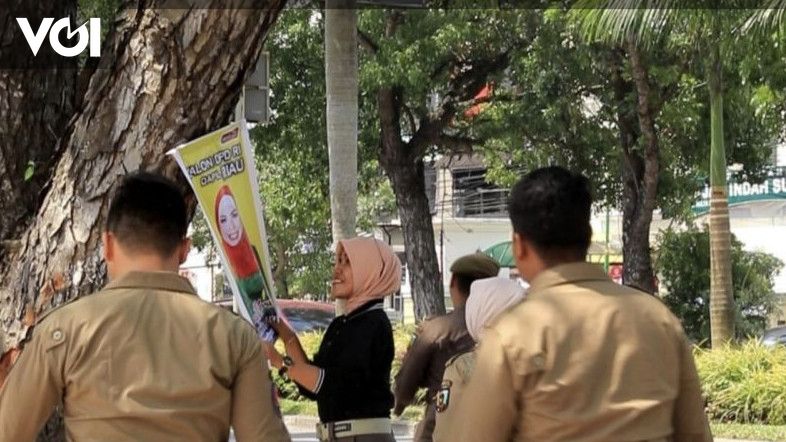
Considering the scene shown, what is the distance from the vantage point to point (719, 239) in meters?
18.0

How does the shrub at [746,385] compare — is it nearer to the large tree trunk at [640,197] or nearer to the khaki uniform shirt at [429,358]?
the large tree trunk at [640,197]

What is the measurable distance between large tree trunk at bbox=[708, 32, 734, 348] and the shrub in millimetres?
2010

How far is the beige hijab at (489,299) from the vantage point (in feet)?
14.1

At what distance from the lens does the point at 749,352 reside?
619 inches

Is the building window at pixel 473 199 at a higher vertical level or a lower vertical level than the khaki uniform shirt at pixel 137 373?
higher

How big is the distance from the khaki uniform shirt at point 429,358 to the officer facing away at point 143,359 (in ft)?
7.54

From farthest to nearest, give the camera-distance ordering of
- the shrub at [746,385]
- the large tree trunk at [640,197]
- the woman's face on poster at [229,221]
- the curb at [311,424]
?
the large tree trunk at [640,197] → the curb at [311,424] → the shrub at [746,385] → the woman's face on poster at [229,221]

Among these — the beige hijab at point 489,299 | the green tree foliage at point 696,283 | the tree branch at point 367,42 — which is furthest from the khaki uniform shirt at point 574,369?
the green tree foliage at point 696,283

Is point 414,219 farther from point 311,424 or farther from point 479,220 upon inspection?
point 479,220

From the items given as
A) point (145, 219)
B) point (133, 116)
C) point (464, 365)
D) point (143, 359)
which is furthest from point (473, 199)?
point (143, 359)

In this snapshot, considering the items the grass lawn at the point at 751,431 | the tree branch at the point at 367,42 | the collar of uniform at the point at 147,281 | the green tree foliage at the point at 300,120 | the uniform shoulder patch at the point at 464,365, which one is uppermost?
the tree branch at the point at 367,42

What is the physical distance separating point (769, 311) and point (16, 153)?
949 inches

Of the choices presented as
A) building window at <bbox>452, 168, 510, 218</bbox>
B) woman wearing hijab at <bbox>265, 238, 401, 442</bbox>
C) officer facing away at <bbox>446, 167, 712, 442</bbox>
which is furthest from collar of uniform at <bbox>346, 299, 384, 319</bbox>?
building window at <bbox>452, 168, 510, 218</bbox>

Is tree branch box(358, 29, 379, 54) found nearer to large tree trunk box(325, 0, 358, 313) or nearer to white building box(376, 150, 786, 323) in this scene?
large tree trunk box(325, 0, 358, 313)
